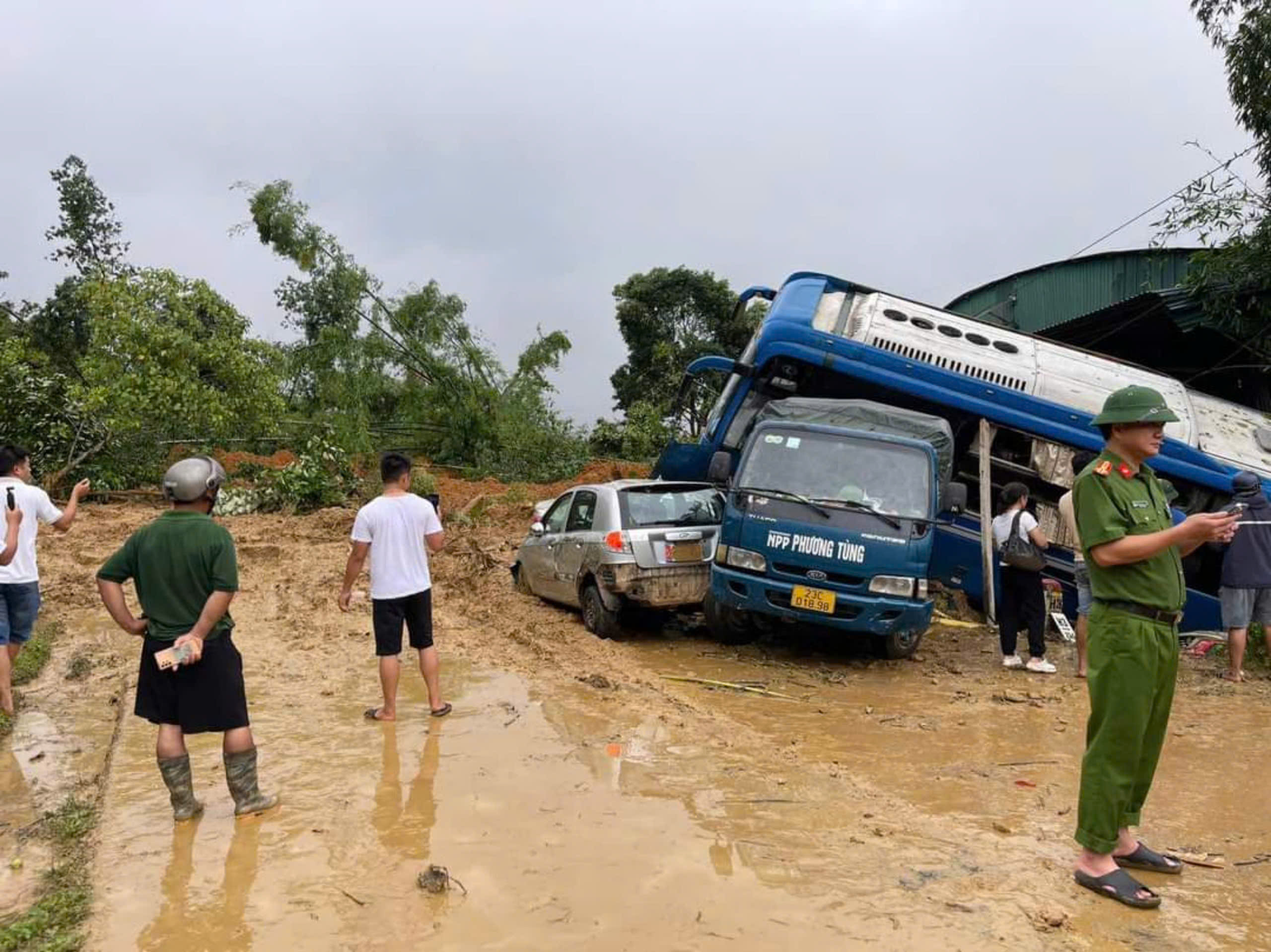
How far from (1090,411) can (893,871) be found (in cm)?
740

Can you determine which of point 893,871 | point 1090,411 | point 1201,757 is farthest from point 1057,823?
point 1090,411

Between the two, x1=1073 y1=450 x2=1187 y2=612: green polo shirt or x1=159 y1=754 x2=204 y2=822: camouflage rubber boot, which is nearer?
x1=1073 y1=450 x2=1187 y2=612: green polo shirt

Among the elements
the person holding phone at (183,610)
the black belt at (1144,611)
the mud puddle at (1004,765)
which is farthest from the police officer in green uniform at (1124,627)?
the person holding phone at (183,610)

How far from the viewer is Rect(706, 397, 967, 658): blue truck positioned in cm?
770

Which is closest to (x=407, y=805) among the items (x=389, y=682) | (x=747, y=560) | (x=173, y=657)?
(x=173, y=657)

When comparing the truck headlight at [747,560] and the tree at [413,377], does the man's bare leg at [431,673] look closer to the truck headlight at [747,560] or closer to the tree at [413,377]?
the truck headlight at [747,560]

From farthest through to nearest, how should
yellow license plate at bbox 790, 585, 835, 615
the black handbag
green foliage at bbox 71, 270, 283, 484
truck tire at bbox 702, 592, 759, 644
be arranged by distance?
1. green foliage at bbox 71, 270, 283, 484
2. truck tire at bbox 702, 592, 759, 644
3. the black handbag
4. yellow license plate at bbox 790, 585, 835, 615

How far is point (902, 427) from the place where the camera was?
30.2ft

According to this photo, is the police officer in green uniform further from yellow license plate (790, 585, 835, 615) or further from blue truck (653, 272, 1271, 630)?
blue truck (653, 272, 1271, 630)

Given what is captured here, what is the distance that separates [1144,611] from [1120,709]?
394 millimetres

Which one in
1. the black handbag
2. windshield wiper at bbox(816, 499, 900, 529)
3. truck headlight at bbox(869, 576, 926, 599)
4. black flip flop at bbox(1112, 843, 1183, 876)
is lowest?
black flip flop at bbox(1112, 843, 1183, 876)

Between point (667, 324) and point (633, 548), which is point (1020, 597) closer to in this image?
point (633, 548)

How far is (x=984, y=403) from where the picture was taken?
10180 millimetres

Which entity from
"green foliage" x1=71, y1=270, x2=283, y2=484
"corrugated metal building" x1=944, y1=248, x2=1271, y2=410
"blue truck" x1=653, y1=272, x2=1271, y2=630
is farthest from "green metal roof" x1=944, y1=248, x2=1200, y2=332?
"green foliage" x1=71, y1=270, x2=283, y2=484
